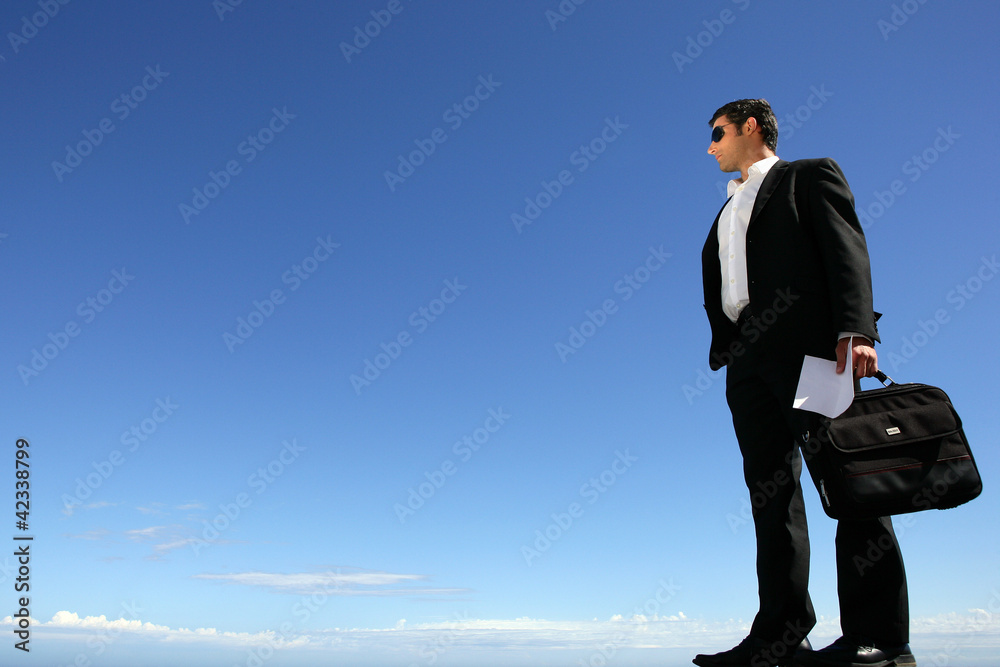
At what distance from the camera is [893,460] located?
3.35m

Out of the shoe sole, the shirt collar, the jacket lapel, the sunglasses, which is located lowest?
the shoe sole

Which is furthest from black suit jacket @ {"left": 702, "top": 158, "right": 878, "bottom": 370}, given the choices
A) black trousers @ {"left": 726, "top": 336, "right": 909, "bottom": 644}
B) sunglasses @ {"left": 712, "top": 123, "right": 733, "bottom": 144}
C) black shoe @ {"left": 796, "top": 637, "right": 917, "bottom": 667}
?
black shoe @ {"left": 796, "top": 637, "right": 917, "bottom": 667}

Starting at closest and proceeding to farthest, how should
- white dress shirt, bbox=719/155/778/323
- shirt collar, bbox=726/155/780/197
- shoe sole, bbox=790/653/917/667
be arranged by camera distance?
shoe sole, bbox=790/653/917/667
white dress shirt, bbox=719/155/778/323
shirt collar, bbox=726/155/780/197

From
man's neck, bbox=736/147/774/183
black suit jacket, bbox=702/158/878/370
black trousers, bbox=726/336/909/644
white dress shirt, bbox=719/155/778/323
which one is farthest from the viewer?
man's neck, bbox=736/147/774/183

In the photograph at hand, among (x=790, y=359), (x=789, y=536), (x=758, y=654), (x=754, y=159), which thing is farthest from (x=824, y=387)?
(x=754, y=159)

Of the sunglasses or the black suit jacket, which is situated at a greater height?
the sunglasses

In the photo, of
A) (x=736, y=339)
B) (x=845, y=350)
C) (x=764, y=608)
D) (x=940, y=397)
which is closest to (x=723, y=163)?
(x=736, y=339)

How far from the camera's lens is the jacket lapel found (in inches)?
159

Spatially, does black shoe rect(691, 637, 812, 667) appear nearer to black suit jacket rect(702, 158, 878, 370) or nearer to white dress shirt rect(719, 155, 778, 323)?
black suit jacket rect(702, 158, 878, 370)

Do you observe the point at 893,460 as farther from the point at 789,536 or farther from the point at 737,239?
the point at 737,239

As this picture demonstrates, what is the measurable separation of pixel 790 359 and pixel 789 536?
956 millimetres

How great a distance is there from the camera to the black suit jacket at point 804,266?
3.62 metres

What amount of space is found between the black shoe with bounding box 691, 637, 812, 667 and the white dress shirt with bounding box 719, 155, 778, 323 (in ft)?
6.02

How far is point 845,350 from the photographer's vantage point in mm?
3551
